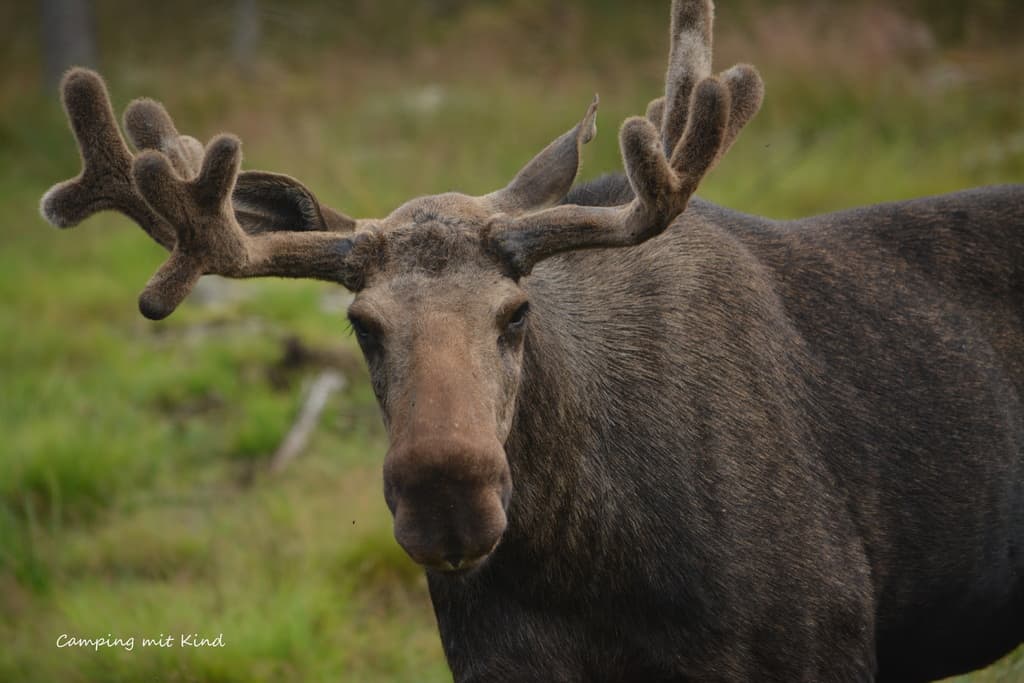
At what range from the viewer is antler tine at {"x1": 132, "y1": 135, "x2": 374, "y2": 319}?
10.1ft

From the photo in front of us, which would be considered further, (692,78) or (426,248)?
(692,78)

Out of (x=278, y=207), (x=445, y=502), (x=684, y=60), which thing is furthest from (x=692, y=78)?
(x=445, y=502)

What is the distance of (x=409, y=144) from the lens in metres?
13.9

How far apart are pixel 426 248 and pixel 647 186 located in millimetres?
559

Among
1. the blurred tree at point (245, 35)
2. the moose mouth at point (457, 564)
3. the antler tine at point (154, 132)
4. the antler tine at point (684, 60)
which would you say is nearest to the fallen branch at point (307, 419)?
the antler tine at point (154, 132)

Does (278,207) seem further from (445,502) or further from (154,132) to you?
(445,502)

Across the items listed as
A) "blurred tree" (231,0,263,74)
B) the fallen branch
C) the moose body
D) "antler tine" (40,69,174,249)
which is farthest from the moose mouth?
"blurred tree" (231,0,263,74)

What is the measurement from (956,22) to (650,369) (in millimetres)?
11357

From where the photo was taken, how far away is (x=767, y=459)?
11.4 ft

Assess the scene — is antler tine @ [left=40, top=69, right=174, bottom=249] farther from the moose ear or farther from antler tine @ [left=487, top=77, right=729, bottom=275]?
antler tine @ [left=487, top=77, right=729, bottom=275]

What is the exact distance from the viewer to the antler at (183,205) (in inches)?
122

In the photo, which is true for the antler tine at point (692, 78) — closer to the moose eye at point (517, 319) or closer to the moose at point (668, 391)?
the moose at point (668, 391)

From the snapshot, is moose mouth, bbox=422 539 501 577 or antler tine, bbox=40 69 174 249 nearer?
moose mouth, bbox=422 539 501 577

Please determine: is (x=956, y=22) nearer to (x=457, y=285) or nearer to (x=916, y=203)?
(x=916, y=203)
